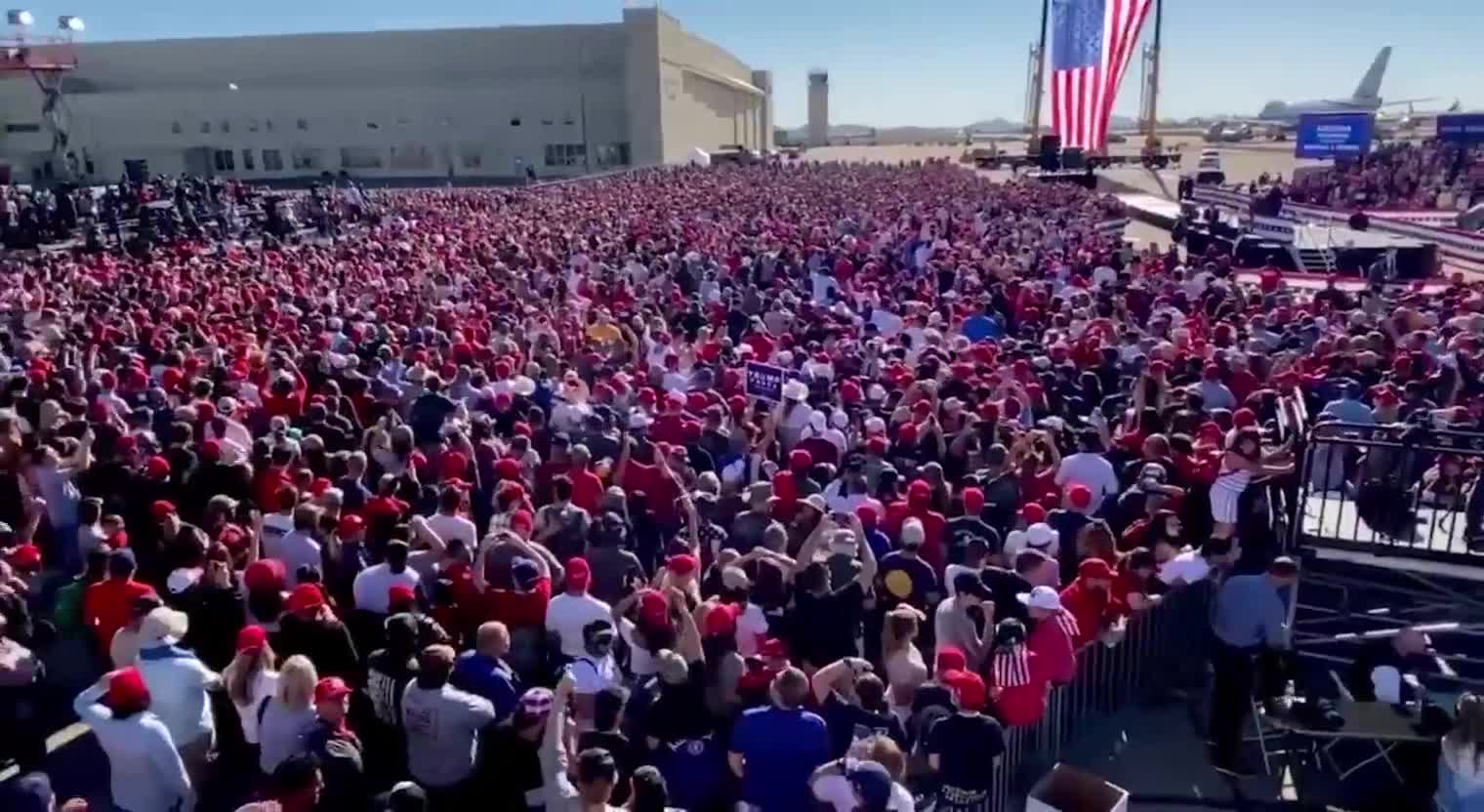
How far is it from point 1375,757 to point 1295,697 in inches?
18.6

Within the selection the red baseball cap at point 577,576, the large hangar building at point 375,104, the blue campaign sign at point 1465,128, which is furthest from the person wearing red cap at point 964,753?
the large hangar building at point 375,104

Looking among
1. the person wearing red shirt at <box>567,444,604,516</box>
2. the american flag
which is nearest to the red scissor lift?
the american flag

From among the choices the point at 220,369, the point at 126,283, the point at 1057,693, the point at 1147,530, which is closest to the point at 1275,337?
the point at 1147,530

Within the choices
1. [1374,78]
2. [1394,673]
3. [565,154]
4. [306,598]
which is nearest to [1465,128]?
[565,154]

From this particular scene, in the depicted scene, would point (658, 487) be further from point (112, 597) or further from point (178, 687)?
point (178, 687)

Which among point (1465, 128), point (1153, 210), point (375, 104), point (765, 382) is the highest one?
point (375, 104)

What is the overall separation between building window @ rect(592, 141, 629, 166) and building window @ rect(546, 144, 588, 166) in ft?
2.55

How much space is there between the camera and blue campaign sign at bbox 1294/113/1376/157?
154 ft

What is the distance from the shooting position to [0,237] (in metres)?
27.1

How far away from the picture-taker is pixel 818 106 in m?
115

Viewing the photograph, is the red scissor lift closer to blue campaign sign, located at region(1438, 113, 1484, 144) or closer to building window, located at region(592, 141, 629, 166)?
building window, located at region(592, 141, 629, 166)

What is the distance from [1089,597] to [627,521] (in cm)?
291

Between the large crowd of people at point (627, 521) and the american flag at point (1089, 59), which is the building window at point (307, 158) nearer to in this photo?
the american flag at point (1089, 59)

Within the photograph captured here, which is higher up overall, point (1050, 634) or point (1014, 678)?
point (1050, 634)
